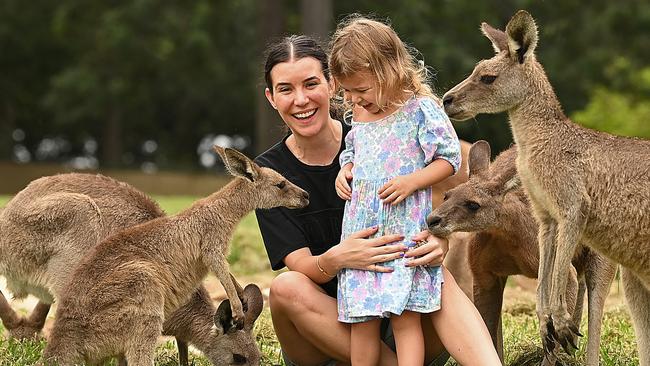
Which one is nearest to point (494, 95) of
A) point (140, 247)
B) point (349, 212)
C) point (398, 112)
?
point (398, 112)

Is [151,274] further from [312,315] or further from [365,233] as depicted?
[365,233]

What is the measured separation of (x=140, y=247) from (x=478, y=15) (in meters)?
22.2

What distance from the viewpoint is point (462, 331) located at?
4.54 m

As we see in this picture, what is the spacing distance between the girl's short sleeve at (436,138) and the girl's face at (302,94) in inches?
23.8

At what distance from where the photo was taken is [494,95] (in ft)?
15.0

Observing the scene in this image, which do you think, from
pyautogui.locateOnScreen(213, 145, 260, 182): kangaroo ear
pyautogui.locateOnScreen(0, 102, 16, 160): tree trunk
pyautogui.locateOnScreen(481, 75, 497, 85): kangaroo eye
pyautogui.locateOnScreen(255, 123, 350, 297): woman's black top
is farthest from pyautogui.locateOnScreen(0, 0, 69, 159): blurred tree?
pyautogui.locateOnScreen(481, 75, 497, 85): kangaroo eye

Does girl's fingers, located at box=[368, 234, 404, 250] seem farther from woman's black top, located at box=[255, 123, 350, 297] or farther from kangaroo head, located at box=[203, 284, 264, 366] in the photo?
kangaroo head, located at box=[203, 284, 264, 366]

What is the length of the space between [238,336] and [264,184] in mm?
776

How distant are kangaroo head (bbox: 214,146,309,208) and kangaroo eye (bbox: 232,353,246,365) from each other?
753 millimetres

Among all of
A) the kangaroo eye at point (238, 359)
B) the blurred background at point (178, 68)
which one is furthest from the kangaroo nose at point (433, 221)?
the blurred background at point (178, 68)

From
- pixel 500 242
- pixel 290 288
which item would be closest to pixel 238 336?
pixel 290 288

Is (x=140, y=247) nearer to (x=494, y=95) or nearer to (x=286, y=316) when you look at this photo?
(x=286, y=316)

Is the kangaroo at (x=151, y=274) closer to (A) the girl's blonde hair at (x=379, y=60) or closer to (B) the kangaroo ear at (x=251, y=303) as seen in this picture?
(B) the kangaroo ear at (x=251, y=303)

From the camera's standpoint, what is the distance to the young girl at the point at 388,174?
15.0 ft
